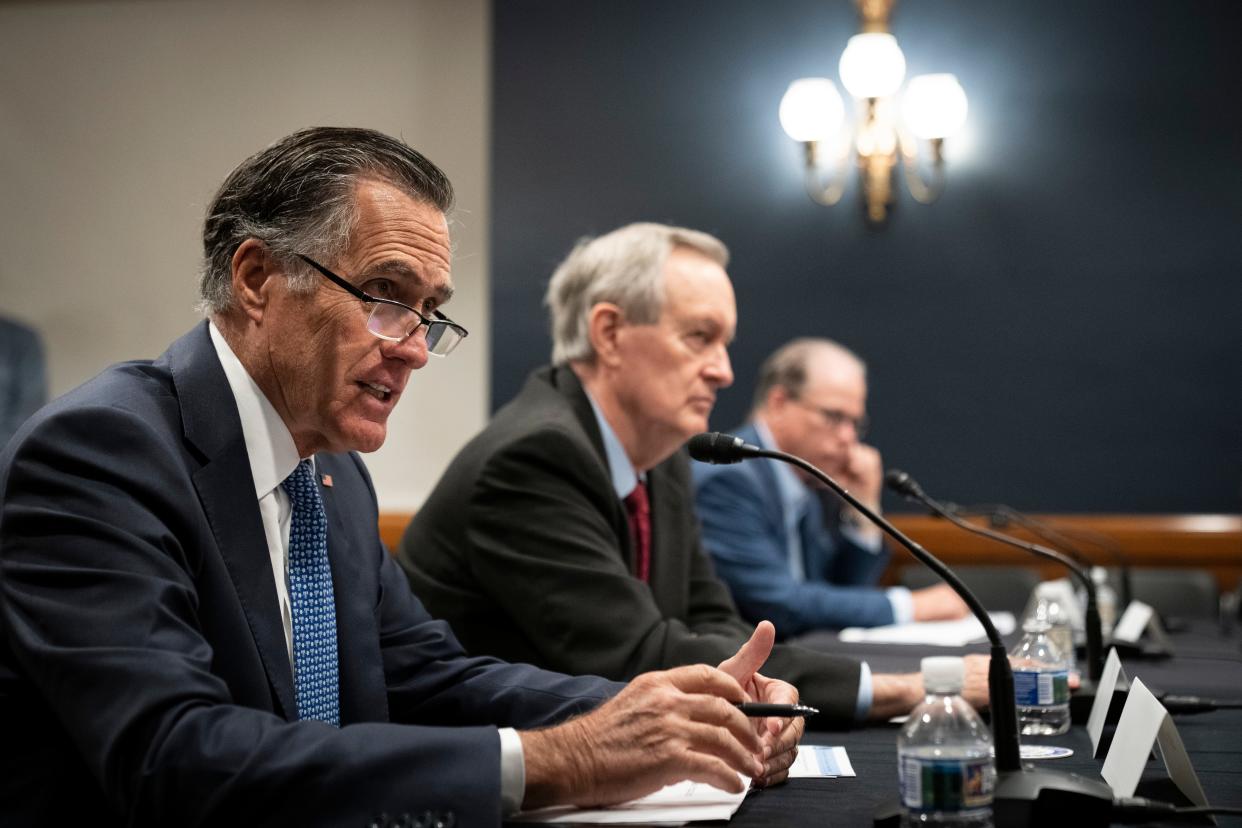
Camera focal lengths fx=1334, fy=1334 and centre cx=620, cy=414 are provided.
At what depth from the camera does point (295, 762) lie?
118 centimetres

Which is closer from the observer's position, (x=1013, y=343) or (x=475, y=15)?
(x=1013, y=343)

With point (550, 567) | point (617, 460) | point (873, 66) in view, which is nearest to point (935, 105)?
point (873, 66)

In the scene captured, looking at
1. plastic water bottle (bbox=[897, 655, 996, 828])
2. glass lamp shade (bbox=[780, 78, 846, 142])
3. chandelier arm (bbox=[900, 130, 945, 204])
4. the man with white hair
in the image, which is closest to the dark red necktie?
the man with white hair

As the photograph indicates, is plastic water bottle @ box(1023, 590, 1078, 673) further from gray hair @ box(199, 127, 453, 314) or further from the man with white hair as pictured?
gray hair @ box(199, 127, 453, 314)

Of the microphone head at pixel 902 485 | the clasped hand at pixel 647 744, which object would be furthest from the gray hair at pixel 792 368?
the clasped hand at pixel 647 744

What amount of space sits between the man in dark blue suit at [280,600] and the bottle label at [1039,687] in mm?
421

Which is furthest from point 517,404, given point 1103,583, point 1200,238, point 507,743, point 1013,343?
point 1200,238

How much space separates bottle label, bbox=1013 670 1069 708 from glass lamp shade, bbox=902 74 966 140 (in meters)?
3.34

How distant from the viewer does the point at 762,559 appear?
356 centimetres

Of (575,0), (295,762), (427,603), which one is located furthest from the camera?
(575,0)

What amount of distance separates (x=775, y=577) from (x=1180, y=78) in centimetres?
270

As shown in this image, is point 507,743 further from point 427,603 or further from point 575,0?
point 575,0

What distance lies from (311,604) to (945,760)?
76 centimetres

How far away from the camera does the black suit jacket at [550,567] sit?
199 cm
